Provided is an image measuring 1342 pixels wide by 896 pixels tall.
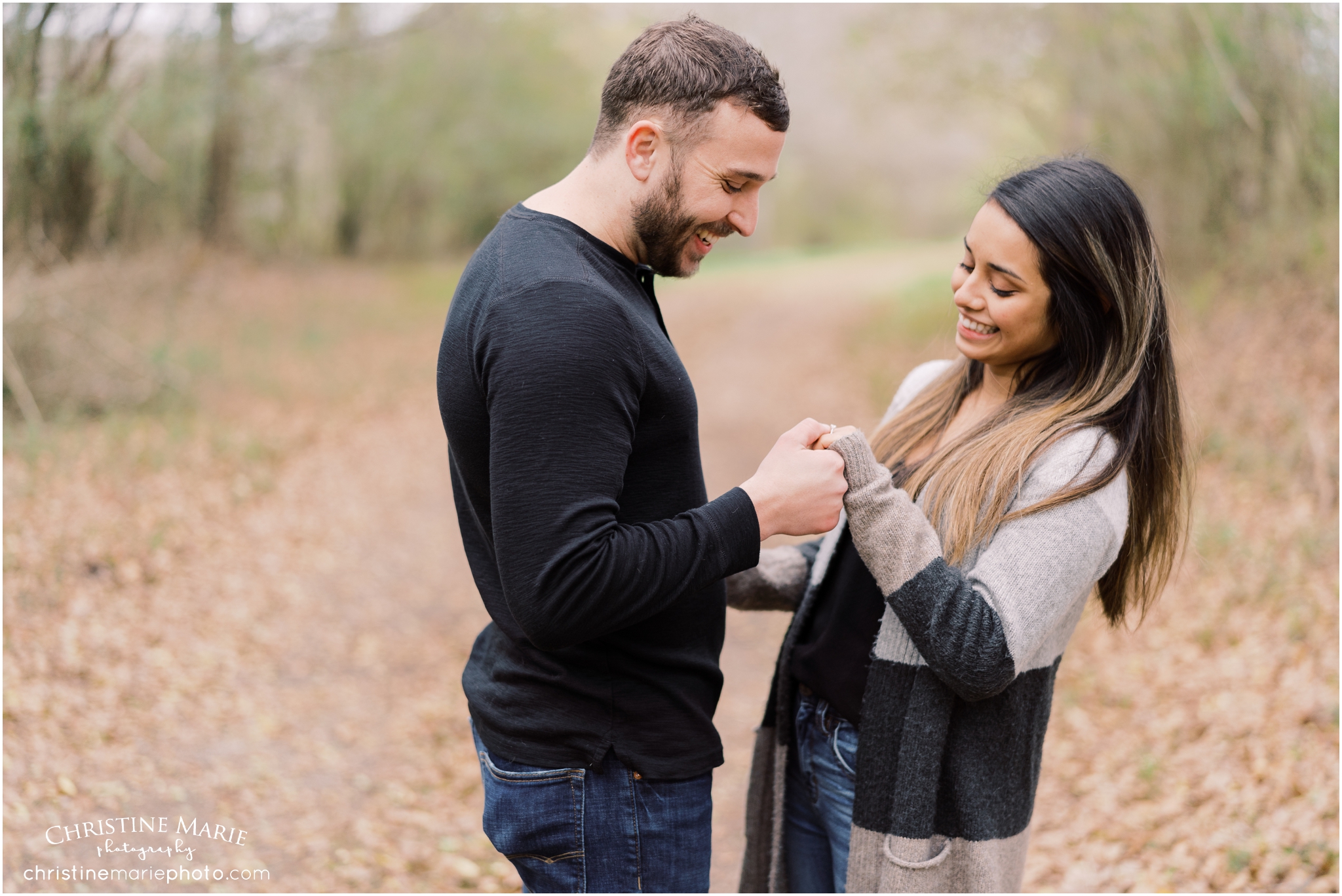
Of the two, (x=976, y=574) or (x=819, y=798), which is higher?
(x=976, y=574)

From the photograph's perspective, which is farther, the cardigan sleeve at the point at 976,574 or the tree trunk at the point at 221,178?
the tree trunk at the point at 221,178

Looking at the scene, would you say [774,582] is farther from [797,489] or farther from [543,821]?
[543,821]

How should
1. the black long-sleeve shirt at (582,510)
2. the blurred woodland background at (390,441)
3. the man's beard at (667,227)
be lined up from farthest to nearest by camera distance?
the blurred woodland background at (390,441) < the man's beard at (667,227) < the black long-sleeve shirt at (582,510)

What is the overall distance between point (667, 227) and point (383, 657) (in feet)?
15.4

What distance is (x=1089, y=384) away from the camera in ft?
6.95

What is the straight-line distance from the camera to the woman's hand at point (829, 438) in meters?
1.84

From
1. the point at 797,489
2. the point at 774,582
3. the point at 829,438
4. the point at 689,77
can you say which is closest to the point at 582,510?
the point at 797,489

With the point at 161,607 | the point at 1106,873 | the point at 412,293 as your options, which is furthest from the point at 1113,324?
the point at 412,293

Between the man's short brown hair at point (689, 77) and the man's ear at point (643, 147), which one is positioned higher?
the man's short brown hair at point (689, 77)

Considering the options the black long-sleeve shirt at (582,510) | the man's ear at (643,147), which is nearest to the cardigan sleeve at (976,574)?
the black long-sleeve shirt at (582,510)

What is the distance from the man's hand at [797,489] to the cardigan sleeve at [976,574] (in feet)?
0.27

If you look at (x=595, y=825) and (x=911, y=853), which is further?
(x=911, y=853)

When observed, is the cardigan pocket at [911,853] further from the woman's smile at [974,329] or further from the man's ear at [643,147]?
the man's ear at [643,147]

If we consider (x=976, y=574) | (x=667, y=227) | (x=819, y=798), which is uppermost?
(x=667, y=227)
